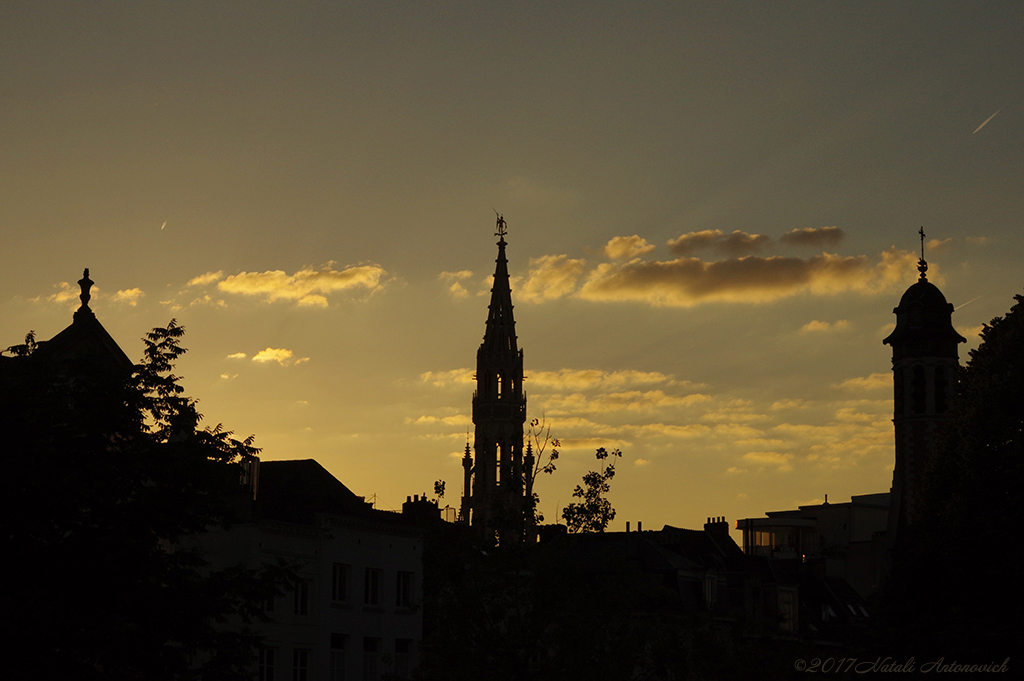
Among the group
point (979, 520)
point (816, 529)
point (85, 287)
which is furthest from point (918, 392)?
point (85, 287)

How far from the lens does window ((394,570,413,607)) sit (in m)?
55.8

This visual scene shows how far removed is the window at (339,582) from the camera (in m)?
53.0

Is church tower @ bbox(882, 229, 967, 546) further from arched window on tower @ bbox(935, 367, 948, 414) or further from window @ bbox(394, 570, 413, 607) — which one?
window @ bbox(394, 570, 413, 607)

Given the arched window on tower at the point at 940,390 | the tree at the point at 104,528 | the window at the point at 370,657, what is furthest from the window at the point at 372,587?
the arched window on tower at the point at 940,390

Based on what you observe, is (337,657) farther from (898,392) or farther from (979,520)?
(898,392)

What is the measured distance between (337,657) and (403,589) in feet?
15.5

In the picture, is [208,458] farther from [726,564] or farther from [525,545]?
[726,564]

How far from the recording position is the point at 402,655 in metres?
55.7

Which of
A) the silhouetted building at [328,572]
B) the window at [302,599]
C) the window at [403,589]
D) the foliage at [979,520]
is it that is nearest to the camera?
the foliage at [979,520]

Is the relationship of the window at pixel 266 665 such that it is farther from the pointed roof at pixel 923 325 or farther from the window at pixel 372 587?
the pointed roof at pixel 923 325

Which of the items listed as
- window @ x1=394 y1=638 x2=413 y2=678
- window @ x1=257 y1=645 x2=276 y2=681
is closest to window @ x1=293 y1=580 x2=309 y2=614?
window @ x1=257 y1=645 x2=276 y2=681

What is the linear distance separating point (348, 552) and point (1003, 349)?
2430 centimetres

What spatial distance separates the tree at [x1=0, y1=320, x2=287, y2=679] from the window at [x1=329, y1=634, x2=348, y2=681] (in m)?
21.9

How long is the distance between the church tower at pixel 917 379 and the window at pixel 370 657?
40.2 meters
